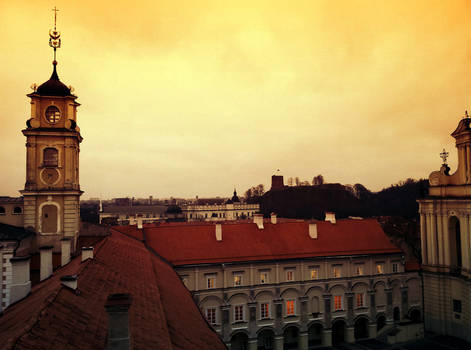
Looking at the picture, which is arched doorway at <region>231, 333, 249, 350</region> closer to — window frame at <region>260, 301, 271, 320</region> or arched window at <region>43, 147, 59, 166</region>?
window frame at <region>260, 301, 271, 320</region>

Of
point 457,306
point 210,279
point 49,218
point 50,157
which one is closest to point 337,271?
point 457,306

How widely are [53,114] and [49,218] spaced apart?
6477 mm

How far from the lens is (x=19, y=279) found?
12.1 m

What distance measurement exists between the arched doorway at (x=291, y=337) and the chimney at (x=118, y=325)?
25763 mm

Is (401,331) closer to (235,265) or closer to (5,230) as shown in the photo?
(235,265)

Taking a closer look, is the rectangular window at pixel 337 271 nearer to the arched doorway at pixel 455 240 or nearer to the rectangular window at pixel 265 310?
the rectangular window at pixel 265 310

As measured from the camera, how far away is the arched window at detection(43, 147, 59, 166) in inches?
822

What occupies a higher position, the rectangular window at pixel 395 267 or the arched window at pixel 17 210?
the arched window at pixel 17 210

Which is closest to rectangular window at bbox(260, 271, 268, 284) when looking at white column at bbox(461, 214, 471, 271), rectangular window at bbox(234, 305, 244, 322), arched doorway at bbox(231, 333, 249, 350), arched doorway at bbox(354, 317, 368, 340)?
rectangular window at bbox(234, 305, 244, 322)

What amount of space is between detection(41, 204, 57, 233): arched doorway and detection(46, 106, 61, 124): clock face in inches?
209

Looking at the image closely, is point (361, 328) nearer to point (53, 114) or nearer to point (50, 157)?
point (50, 157)

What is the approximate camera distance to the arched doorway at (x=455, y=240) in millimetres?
25234

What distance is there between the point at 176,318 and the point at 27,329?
487cm

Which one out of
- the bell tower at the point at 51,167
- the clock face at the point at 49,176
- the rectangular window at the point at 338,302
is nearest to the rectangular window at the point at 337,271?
the rectangular window at the point at 338,302
